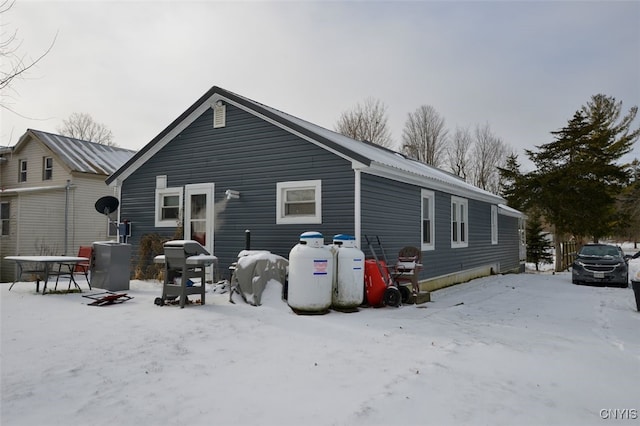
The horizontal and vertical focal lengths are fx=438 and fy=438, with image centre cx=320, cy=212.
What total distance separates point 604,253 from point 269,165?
11394mm

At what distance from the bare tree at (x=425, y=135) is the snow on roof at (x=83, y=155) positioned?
2007 cm

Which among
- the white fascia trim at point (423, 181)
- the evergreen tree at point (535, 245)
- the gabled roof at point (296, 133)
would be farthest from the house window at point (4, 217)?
the evergreen tree at point (535, 245)

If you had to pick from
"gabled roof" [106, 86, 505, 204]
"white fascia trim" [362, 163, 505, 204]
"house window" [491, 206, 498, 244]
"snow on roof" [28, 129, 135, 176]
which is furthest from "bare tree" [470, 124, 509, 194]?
"snow on roof" [28, 129, 135, 176]

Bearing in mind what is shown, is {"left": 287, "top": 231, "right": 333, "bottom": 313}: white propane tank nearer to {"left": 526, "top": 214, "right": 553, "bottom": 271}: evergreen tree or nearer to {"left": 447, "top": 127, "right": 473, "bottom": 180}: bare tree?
{"left": 526, "top": 214, "right": 553, "bottom": 271}: evergreen tree

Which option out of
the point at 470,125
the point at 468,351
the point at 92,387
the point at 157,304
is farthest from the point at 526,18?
the point at 470,125

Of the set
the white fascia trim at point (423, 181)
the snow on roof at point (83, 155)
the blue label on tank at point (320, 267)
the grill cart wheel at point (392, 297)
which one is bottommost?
the grill cart wheel at point (392, 297)

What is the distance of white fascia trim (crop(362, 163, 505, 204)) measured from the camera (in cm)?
897

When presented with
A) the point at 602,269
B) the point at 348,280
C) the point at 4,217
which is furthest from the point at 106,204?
the point at 602,269

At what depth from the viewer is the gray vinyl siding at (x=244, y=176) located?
9.00 meters

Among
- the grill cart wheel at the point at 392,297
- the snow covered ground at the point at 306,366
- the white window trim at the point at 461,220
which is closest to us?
the snow covered ground at the point at 306,366

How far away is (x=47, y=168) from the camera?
792 inches

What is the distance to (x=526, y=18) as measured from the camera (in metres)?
9.49

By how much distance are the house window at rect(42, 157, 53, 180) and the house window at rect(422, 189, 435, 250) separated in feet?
55.9

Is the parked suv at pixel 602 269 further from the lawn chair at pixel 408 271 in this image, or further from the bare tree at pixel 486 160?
the bare tree at pixel 486 160
